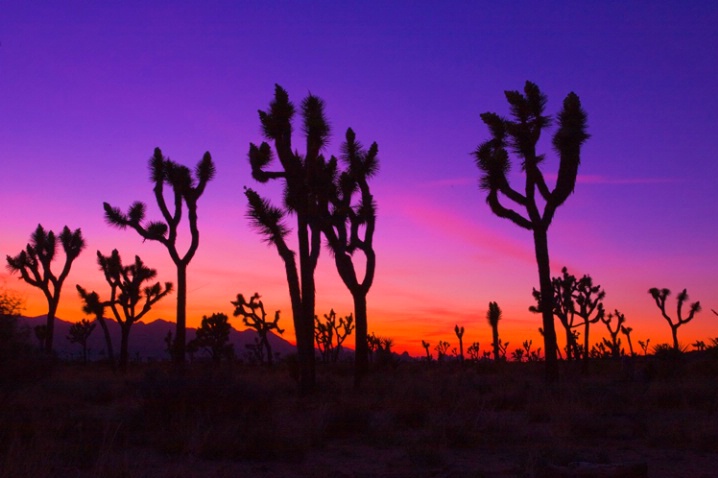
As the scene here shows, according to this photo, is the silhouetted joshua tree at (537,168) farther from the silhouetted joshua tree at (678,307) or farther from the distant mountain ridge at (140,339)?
the distant mountain ridge at (140,339)

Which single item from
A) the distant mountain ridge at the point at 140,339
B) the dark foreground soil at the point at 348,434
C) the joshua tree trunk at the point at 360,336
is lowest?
the dark foreground soil at the point at 348,434

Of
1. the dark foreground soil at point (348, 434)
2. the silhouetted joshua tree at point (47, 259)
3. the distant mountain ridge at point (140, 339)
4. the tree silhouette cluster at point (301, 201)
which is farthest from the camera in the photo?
the distant mountain ridge at point (140, 339)

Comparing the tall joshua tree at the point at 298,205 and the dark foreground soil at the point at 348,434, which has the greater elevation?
the tall joshua tree at the point at 298,205

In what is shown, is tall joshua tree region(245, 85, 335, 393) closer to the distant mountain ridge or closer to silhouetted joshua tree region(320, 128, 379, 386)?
silhouetted joshua tree region(320, 128, 379, 386)

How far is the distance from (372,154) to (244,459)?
39.5 ft

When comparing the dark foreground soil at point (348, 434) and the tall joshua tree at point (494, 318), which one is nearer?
the dark foreground soil at point (348, 434)

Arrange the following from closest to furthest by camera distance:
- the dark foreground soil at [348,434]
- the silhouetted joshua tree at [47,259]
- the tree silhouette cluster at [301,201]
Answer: the dark foreground soil at [348,434]
the tree silhouette cluster at [301,201]
the silhouetted joshua tree at [47,259]

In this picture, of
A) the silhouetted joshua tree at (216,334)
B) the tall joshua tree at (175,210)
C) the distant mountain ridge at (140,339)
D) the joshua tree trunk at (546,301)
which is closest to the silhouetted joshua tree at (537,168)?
the joshua tree trunk at (546,301)

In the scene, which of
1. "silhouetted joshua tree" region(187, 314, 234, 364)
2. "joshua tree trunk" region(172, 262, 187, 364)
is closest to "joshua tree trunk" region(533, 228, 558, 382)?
"joshua tree trunk" region(172, 262, 187, 364)

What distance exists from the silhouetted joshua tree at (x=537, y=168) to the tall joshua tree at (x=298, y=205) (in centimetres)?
445

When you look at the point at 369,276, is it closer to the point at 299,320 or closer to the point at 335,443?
the point at 299,320

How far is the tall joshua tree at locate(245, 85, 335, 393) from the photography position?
1767 centimetres

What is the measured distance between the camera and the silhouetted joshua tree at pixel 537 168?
60.6 feet

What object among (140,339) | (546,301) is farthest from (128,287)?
(140,339)
